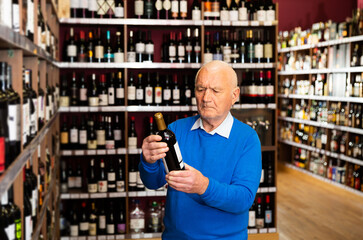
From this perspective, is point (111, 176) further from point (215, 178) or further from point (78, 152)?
Result: point (215, 178)

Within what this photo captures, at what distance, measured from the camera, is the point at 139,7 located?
457 centimetres

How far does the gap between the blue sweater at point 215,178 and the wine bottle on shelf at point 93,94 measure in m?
2.72

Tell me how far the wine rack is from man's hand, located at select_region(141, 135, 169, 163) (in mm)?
2739

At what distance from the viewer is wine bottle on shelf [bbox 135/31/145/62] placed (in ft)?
15.0

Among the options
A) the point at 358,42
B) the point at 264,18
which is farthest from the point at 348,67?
the point at 264,18

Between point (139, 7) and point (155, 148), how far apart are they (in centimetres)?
318

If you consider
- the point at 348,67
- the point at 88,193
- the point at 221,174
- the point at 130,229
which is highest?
the point at 348,67

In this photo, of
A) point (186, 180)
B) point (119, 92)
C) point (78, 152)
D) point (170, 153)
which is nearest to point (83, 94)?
point (119, 92)

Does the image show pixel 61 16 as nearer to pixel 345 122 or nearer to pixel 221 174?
pixel 221 174

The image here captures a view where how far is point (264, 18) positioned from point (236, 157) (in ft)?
10.2

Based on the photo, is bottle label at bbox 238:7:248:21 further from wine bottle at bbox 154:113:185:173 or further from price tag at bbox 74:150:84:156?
wine bottle at bbox 154:113:185:173

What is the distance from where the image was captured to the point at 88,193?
452 cm

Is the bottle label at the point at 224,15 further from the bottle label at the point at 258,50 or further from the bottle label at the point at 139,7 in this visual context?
the bottle label at the point at 139,7

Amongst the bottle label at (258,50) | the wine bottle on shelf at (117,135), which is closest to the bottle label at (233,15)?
the bottle label at (258,50)
